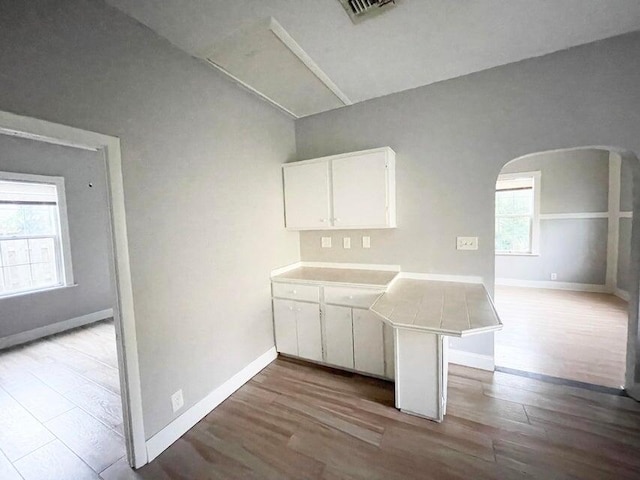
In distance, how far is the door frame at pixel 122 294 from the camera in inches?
55.1

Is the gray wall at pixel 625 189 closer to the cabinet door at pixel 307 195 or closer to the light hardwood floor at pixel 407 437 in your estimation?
the light hardwood floor at pixel 407 437

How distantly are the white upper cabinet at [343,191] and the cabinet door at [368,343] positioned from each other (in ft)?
2.81

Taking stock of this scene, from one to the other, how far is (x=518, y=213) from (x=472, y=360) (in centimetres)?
415

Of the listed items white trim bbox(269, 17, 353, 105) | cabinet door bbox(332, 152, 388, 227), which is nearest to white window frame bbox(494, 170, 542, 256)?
cabinet door bbox(332, 152, 388, 227)

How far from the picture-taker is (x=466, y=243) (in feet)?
7.77

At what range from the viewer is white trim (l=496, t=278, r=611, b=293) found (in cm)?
458

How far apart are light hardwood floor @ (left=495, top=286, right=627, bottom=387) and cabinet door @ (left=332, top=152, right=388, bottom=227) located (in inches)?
73.9

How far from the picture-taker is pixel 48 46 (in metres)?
1.19

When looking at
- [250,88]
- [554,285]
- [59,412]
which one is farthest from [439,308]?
[554,285]

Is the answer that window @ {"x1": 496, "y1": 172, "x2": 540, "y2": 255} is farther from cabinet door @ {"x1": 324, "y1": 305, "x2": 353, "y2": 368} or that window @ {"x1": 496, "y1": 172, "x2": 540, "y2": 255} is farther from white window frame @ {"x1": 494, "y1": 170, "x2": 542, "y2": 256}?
cabinet door @ {"x1": 324, "y1": 305, "x2": 353, "y2": 368}

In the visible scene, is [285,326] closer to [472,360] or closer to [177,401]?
[177,401]

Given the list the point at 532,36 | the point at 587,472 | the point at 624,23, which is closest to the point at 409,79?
the point at 532,36

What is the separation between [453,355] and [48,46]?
11.5ft

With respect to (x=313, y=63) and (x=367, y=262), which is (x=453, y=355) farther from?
(x=313, y=63)
